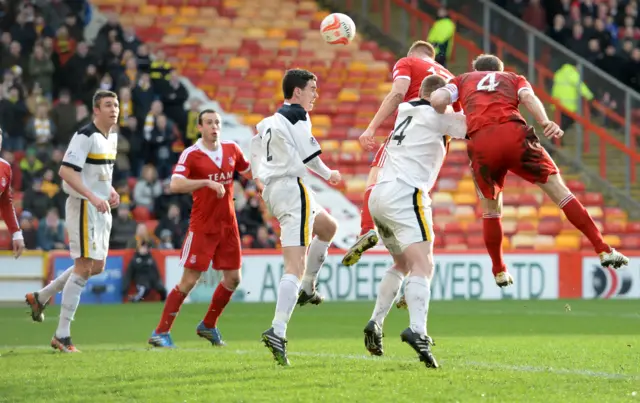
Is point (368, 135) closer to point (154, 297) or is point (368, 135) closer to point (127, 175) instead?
point (154, 297)

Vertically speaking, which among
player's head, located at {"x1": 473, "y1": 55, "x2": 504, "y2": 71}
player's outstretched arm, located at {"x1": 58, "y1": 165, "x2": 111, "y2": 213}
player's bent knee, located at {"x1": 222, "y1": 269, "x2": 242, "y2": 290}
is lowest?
player's bent knee, located at {"x1": 222, "y1": 269, "x2": 242, "y2": 290}

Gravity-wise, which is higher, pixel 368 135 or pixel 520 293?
pixel 368 135

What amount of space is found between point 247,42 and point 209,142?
1353 centimetres

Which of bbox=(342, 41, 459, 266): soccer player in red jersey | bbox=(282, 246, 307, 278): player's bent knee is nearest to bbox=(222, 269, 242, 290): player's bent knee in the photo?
bbox=(342, 41, 459, 266): soccer player in red jersey

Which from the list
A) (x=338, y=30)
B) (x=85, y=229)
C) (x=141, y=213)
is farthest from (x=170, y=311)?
(x=141, y=213)

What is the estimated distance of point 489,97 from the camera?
8930 mm

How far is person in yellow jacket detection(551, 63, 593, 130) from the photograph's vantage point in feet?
67.3

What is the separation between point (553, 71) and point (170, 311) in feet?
39.4

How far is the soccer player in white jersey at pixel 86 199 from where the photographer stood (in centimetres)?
1022

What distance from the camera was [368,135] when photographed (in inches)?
357

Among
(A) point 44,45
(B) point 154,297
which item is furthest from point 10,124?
(B) point 154,297

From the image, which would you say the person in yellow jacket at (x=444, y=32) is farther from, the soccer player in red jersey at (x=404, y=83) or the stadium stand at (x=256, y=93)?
the soccer player in red jersey at (x=404, y=83)

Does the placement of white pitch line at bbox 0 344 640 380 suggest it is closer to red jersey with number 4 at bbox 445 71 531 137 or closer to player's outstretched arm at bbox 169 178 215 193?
player's outstretched arm at bbox 169 178 215 193

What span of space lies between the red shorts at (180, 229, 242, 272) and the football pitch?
2.37 feet
